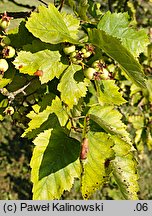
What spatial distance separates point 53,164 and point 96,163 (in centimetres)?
17

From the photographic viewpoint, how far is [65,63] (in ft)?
4.77

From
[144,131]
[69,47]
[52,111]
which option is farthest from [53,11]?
[144,131]

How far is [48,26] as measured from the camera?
138 cm

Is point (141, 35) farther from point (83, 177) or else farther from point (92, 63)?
point (83, 177)

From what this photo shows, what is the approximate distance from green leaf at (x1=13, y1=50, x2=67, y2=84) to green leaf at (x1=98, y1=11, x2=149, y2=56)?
230mm

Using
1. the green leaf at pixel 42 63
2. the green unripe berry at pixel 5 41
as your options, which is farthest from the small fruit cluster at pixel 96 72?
the green unripe berry at pixel 5 41

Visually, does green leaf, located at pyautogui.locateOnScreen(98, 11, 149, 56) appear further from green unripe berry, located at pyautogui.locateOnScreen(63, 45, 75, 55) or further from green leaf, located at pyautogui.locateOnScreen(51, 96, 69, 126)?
green leaf, located at pyautogui.locateOnScreen(51, 96, 69, 126)

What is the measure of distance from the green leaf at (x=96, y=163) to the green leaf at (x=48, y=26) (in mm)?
350

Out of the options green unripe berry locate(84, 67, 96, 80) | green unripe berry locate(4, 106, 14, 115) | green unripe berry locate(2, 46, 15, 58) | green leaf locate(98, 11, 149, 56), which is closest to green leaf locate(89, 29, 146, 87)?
green unripe berry locate(84, 67, 96, 80)

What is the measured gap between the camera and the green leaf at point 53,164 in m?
1.35

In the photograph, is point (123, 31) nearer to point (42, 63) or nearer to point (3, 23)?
point (42, 63)

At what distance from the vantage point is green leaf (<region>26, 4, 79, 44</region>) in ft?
4.45

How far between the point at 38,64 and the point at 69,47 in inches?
5.0

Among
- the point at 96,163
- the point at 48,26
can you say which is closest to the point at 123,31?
the point at 48,26
